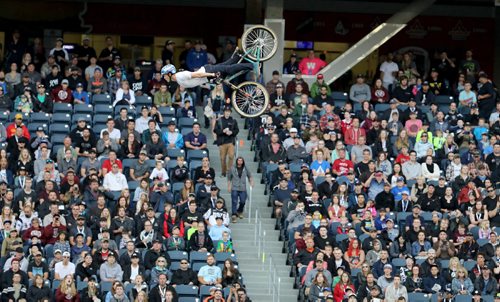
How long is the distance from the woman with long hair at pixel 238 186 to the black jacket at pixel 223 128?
39.5 inches

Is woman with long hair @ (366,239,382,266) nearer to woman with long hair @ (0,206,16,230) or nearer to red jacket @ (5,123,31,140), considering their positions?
woman with long hair @ (0,206,16,230)

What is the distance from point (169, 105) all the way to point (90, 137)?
2.87 metres

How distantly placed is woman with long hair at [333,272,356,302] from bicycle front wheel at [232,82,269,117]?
3.94 meters

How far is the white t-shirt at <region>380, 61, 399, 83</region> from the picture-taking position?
3662 cm

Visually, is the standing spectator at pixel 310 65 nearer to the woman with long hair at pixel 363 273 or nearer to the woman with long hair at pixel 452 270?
the woman with long hair at pixel 452 270

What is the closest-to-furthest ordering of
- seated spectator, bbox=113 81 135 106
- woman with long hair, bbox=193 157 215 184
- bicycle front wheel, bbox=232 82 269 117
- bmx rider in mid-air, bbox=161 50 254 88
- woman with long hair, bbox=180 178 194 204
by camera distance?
bmx rider in mid-air, bbox=161 50 254 88
bicycle front wheel, bbox=232 82 269 117
woman with long hair, bbox=180 178 194 204
woman with long hair, bbox=193 157 215 184
seated spectator, bbox=113 81 135 106

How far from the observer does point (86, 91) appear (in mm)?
33781

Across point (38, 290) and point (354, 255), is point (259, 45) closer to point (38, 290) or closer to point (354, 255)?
point (354, 255)

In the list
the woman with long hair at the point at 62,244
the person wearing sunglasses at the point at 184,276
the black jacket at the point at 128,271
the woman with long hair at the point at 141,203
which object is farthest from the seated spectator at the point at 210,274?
the woman with long hair at the point at 62,244

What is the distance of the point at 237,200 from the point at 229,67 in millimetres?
6357

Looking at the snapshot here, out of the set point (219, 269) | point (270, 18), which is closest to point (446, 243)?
point (219, 269)

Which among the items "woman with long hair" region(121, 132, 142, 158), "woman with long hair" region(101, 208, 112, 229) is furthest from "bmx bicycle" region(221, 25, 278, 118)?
"woman with long hair" region(121, 132, 142, 158)

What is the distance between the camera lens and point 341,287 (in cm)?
2827

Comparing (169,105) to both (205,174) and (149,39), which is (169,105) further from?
(149,39)
